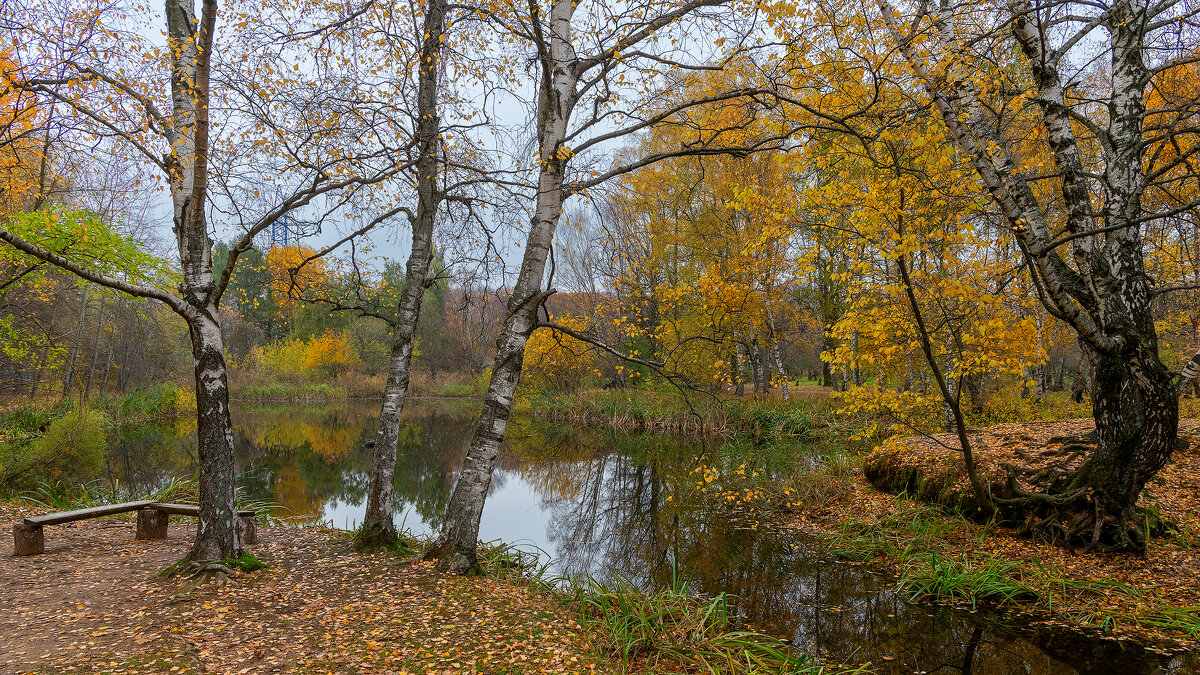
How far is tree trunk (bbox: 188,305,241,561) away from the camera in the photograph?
398 cm

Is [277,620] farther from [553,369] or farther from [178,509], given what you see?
[553,369]

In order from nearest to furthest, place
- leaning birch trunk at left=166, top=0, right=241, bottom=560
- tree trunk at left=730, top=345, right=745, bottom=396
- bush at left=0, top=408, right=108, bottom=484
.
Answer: leaning birch trunk at left=166, top=0, right=241, bottom=560, bush at left=0, top=408, right=108, bottom=484, tree trunk at left=730, top=345, right=745, bottom=396

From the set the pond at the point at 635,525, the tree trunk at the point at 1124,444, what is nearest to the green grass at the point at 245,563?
the pond at the point at 635,525

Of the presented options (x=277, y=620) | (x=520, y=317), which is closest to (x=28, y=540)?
(x=277, y=620)

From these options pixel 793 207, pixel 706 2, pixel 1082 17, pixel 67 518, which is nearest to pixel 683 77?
pixel 706 2

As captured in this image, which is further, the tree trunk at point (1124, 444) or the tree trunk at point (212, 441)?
the tree trunk at point (1124, 444)

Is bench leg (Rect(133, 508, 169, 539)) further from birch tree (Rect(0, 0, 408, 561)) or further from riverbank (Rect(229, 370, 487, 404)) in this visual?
riverbank (Rect(229, 370, 487, 404))

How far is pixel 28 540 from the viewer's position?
15.4ft

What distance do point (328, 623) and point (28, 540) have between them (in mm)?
3392

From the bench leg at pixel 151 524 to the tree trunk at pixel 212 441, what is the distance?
1.95m

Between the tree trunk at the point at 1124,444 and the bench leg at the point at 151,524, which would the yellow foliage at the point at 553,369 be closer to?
the bench leg at the point at 151,524

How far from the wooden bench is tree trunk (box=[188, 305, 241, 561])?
0.55 meters

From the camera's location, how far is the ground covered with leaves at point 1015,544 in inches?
177

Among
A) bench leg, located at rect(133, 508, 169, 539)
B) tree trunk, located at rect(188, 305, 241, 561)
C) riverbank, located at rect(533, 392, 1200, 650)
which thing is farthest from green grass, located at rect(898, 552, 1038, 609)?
bench leg, located at rect(133, 508, 169, 539)
